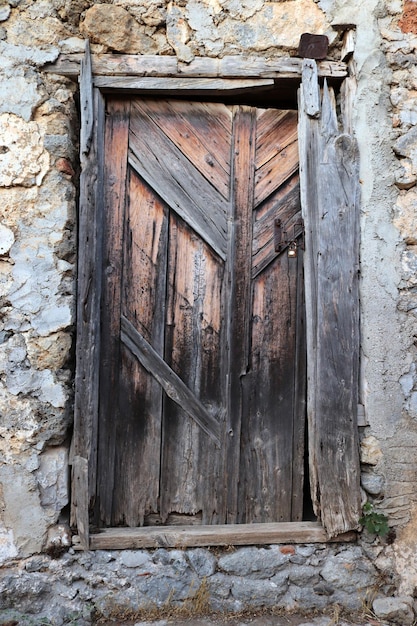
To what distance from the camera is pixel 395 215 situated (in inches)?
103

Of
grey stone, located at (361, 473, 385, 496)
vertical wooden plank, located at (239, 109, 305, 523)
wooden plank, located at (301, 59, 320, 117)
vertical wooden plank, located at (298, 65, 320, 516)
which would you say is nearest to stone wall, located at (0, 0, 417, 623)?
grey stone, located at (361, 473, 385, 496)

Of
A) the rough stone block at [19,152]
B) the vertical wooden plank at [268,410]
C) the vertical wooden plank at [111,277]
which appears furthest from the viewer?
the vertical wooden plank at [268,410]

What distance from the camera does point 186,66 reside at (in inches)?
101

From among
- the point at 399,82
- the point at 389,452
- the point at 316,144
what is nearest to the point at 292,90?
the point at 316,144

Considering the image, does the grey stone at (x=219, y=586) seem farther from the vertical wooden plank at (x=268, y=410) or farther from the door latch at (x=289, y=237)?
the door latch at (x=289, y=237)

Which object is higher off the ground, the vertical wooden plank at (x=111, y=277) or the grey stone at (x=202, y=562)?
the vertical wooden plank at (x=111, y=277)

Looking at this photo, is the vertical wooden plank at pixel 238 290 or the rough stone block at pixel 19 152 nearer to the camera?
the rough stone block at pixel 19 152

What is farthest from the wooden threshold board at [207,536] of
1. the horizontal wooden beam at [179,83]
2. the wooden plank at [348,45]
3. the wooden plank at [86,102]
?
the wooden plank at [348,45]

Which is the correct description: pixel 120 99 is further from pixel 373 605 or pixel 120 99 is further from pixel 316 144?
pixel 373 605

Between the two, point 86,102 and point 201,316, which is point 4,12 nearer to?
point 86,102

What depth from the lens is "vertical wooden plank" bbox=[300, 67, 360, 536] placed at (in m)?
2.58

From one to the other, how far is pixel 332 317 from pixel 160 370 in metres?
0.90

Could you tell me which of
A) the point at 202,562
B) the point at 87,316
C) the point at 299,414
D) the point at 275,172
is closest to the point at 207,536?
the point at 202,562

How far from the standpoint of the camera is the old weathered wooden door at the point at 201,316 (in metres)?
2.71
